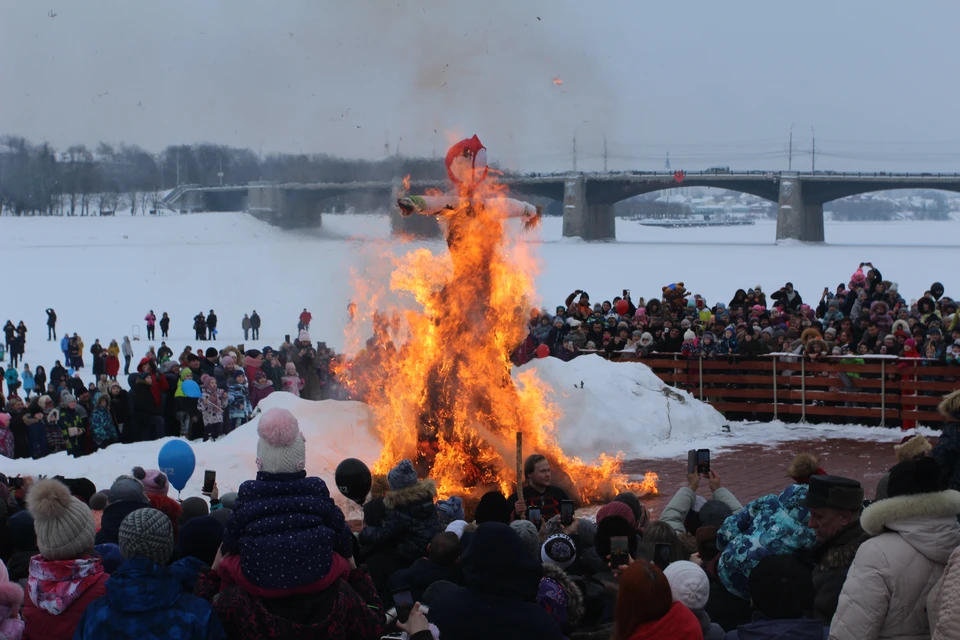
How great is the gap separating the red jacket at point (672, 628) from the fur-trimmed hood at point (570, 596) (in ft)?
2.58

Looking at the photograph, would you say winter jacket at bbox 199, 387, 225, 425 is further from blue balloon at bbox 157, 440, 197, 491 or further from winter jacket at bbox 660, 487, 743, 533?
winter jacket at bbox 660, 487, 743, 533

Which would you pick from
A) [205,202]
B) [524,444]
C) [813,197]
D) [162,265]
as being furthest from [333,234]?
[813,197]

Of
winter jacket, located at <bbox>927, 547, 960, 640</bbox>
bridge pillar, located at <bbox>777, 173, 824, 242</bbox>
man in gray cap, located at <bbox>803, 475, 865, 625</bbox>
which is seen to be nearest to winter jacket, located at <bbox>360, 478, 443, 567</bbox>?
man in gray cap, located at <bbox>803, 475, 865, 625</bbox>

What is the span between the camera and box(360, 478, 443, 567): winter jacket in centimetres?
619

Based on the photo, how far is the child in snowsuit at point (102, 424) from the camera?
1478 cm

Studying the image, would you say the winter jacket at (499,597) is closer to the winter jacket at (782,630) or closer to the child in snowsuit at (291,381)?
the winter jacket at (782,630)

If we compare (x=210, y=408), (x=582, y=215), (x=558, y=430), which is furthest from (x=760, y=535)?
(x=582, y=215)

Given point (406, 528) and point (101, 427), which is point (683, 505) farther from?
point (101, 427)

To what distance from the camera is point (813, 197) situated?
72.2 meters

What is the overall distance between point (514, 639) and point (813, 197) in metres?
72.0

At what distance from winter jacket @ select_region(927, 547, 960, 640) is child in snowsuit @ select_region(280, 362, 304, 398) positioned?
1406 centimetres

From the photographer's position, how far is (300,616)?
435 cm

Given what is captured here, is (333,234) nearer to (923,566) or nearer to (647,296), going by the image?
(923,566)

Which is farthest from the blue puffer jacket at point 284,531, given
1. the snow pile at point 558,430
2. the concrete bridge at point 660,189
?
the concrete bridge at point 660,189
